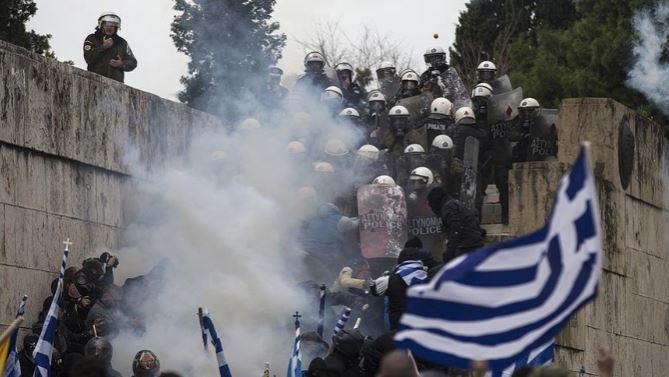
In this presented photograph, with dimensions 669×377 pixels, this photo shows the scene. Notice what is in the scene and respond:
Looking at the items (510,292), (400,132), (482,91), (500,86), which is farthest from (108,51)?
(510,292)

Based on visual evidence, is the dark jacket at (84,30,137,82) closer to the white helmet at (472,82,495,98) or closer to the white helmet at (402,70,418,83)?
the white helmet at (402,70,418,83)

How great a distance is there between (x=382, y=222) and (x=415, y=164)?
1241 mm

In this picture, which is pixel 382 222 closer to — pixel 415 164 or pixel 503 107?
pixel 415 164

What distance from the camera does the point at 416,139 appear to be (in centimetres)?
2206

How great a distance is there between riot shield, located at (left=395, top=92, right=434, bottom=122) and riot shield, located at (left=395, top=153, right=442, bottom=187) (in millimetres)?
1262

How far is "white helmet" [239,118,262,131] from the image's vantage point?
21.6 meters

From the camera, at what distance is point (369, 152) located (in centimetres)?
2128

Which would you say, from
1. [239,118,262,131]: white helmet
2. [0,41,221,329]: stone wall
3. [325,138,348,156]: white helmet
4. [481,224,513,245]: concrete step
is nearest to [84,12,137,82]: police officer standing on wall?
[0,41,221,329]: stone wall

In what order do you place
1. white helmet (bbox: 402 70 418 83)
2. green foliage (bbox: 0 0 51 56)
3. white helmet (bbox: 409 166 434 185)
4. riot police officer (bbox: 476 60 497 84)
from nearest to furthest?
1. white helmet (bbox: 409 166 434 185)
2. white helmet (bbox: 402 70 418 83)
3. riot police officer (bbox: 476 60 497 84)
4. green foliage (bbox: 0 0 51 56)

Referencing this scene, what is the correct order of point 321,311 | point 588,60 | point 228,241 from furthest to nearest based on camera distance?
point 588,60
point 228,241
point 321,311

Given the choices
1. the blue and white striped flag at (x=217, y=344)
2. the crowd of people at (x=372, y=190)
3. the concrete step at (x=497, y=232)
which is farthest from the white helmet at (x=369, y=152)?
the blue and white striped flag at (x=217, y=344)

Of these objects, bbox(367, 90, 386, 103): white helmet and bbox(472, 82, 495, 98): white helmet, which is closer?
bbox(472, 82, 495, 98): white helmet

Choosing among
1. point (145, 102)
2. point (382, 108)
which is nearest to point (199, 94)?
point (382, 108)

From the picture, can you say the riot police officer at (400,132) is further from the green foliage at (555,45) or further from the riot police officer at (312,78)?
the green foliage at (555,45)
